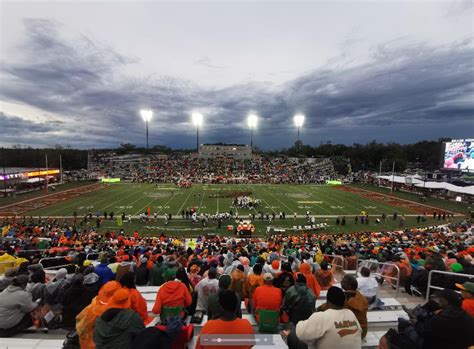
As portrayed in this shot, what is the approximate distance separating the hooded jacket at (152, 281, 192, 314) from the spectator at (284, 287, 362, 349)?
245cm

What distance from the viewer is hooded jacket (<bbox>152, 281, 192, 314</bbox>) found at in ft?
15.3

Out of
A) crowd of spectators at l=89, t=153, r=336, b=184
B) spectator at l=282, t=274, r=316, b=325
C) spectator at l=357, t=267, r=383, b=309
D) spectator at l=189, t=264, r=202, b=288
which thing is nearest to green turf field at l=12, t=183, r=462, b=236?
spectator at l=189, t=264, r=202, b=288

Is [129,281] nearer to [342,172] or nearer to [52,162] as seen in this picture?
[342,172]

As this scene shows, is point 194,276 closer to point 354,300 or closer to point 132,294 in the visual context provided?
point 132,294

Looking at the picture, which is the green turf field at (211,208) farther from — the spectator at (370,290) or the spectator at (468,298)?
the spectator at (468,298)

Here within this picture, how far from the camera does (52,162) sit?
10962cm

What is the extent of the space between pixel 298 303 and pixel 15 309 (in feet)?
16.8

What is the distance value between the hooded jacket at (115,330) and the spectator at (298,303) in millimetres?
2494

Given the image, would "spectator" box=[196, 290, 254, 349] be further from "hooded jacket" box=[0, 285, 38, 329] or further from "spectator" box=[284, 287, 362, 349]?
"hooded jacket" box=[0, 285, 38, 329]

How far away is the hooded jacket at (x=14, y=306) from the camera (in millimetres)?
4676

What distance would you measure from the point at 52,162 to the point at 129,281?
12975cm

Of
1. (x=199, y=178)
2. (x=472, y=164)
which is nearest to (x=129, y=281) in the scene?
(x=472, y=164)

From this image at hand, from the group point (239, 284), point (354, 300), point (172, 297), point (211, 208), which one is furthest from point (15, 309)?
point (211, 208)

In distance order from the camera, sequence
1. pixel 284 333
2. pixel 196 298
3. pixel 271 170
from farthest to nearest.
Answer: pixel 271 170, pixel 196 298, pixel 284 333
